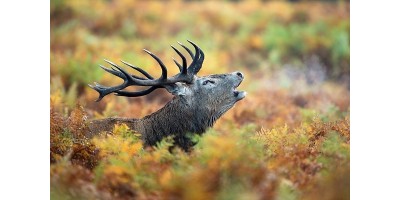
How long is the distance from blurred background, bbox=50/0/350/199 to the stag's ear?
1.34 meters

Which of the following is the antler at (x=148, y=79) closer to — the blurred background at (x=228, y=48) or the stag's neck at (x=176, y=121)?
the stag's neck at (x=176, y=121)

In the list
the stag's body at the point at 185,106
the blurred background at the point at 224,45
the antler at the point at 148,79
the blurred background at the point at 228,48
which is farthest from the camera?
the blurred background at the point at 224,45

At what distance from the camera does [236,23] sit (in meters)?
19.2

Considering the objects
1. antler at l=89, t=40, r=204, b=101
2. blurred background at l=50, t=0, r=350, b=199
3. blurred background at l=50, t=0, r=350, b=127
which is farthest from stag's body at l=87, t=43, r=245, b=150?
blurred background at l=50, t=0, r=350, b=127

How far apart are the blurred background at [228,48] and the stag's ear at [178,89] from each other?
1.34 metres

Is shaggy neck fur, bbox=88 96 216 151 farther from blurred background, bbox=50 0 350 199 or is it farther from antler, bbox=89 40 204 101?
blurred background, bbox=50 0 350 199

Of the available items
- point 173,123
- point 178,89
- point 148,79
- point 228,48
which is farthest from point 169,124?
point 228,48

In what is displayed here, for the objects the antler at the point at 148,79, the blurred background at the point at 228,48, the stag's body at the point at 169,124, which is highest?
the blurred background at the point at 228,48

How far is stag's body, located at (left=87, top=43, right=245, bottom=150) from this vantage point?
7.71 metres

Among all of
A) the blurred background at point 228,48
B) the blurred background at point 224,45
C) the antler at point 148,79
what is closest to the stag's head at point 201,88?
the antler at point 148,79

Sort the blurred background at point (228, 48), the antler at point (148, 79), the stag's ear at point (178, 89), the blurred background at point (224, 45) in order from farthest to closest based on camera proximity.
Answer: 1. the blurred background at point (224, 45)
2. the blurred background at point (228, 48)
3. the stag's ear at point (178, 89)
4. the antler at point (148, 79)

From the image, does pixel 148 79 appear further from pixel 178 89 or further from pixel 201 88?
pixel 201 88

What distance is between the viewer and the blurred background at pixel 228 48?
11008 mm
